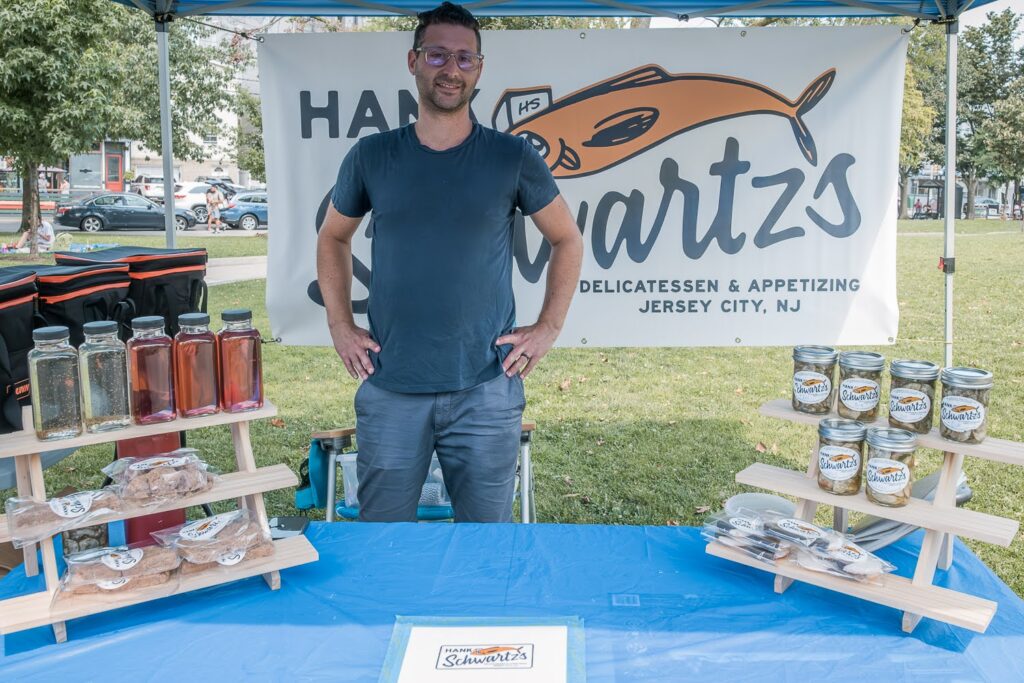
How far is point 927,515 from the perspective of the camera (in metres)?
1.55

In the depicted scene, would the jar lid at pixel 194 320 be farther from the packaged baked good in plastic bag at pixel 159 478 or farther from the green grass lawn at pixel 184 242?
the green grass lawn at pixel 184 242

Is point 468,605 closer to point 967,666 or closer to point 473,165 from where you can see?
point 967,666

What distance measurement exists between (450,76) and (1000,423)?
14.7 ft

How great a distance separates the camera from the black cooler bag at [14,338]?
1.86m

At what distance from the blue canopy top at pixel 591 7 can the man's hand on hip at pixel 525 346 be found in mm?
1477

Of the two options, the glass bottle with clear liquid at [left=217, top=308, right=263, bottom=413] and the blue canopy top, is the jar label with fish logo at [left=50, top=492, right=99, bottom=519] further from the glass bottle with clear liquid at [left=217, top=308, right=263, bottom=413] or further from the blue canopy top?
the blue canopy top

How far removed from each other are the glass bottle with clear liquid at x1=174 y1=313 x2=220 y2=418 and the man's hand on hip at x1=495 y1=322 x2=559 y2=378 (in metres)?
0.81

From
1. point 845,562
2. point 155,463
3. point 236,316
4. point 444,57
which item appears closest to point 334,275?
point 444,57

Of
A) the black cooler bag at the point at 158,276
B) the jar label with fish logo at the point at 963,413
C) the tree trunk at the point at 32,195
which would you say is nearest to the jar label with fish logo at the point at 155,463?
the black cooler bag at the point at 158,276

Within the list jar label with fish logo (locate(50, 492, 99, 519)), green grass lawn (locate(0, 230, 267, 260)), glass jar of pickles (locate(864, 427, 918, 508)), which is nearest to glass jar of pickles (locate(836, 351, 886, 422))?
glass jar of pickles (locate(864, 427, 918, 508))

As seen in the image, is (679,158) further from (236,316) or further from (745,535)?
(236,316)

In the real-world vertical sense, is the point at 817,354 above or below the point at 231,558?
above

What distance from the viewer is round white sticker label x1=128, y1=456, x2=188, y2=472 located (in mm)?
1574

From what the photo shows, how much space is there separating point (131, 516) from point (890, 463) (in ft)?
4.59
